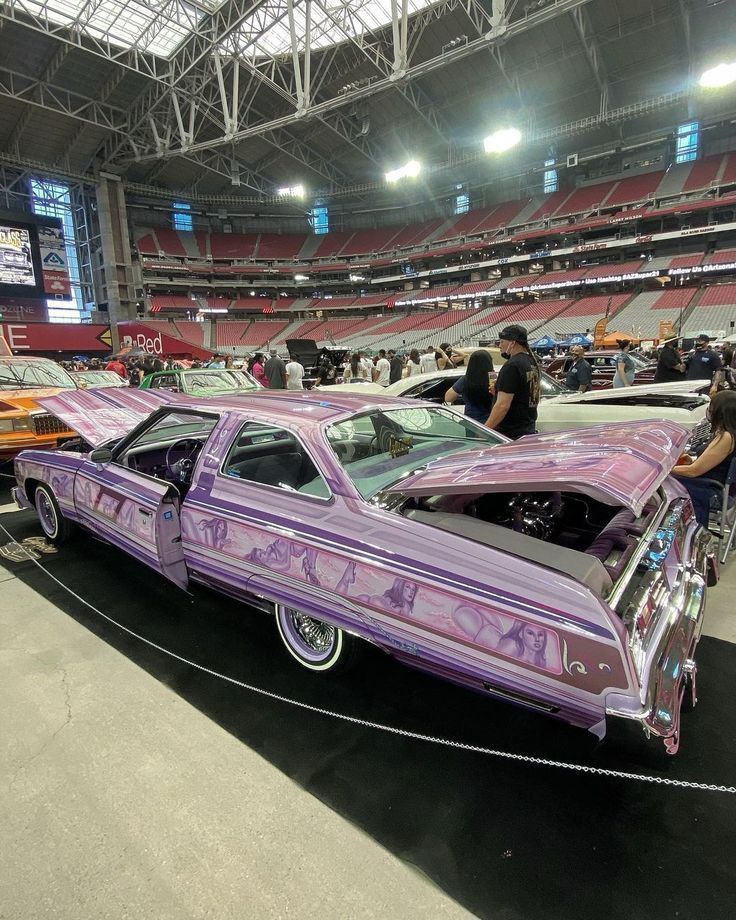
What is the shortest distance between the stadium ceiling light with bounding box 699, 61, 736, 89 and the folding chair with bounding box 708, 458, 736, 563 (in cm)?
4051

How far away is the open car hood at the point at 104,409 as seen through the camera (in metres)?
3.97

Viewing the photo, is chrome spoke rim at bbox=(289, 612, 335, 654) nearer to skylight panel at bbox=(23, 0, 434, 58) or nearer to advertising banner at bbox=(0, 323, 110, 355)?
skylight panel at bbox=(23, 0, 434, 58)

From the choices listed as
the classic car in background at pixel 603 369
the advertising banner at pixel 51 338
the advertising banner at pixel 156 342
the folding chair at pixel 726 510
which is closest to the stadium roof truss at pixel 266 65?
the advertising banner at pixel 156 342

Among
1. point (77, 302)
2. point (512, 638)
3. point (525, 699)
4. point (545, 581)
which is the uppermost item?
point (77, 302)

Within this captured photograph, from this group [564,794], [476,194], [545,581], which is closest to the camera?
[545,581]

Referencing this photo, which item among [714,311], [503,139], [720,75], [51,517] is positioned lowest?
[51,517]

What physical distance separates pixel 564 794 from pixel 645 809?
28cm

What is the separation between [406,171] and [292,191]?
12.4 meters

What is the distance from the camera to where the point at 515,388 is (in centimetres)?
400

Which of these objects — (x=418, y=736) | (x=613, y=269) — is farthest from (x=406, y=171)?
(x=418, y=736)

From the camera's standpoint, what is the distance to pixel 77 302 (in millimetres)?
42031

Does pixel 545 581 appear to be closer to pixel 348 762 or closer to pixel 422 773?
pixel 422 773

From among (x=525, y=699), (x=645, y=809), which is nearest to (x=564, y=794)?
(x=645, y=809)

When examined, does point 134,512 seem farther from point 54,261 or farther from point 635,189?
point 635,189
